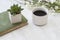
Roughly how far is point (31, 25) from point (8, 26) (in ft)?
0.38

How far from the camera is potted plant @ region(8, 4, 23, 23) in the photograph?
695 millimetres

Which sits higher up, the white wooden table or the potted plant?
the potted plant

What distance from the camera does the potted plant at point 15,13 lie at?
2.28ft

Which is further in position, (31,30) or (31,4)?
(31,4)

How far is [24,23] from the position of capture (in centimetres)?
74

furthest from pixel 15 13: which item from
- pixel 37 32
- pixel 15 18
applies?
pixel 37 32

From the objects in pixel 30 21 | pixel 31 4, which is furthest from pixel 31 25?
pixel 31 4

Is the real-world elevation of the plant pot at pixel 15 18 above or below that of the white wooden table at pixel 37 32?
above

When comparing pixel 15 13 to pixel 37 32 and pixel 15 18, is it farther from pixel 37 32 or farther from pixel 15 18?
pixel 37 32

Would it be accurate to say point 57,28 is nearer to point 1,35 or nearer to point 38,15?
point 38,15

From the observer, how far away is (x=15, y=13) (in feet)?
2.29

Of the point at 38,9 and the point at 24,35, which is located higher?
the point at 38,9

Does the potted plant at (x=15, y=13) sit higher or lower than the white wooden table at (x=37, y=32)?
higher

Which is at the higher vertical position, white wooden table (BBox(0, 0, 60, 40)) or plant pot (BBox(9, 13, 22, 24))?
plant pot (BBox(9, 13, 22, 24))
